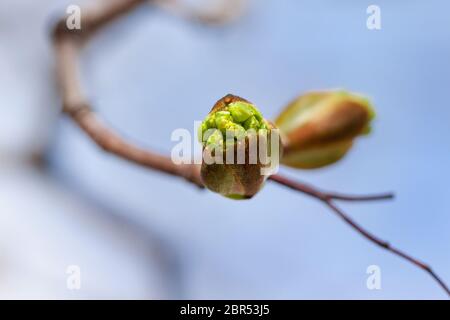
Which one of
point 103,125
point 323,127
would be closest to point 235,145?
point 323,127

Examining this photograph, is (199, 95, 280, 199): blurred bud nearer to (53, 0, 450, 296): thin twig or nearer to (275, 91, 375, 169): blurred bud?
(53, 0, 450, 296): thin twig

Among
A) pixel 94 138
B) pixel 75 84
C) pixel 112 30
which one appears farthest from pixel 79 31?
pixel 94 138

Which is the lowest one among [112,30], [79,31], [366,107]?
[366,107]

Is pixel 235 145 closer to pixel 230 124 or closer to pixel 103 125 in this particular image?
pixel 230 124
